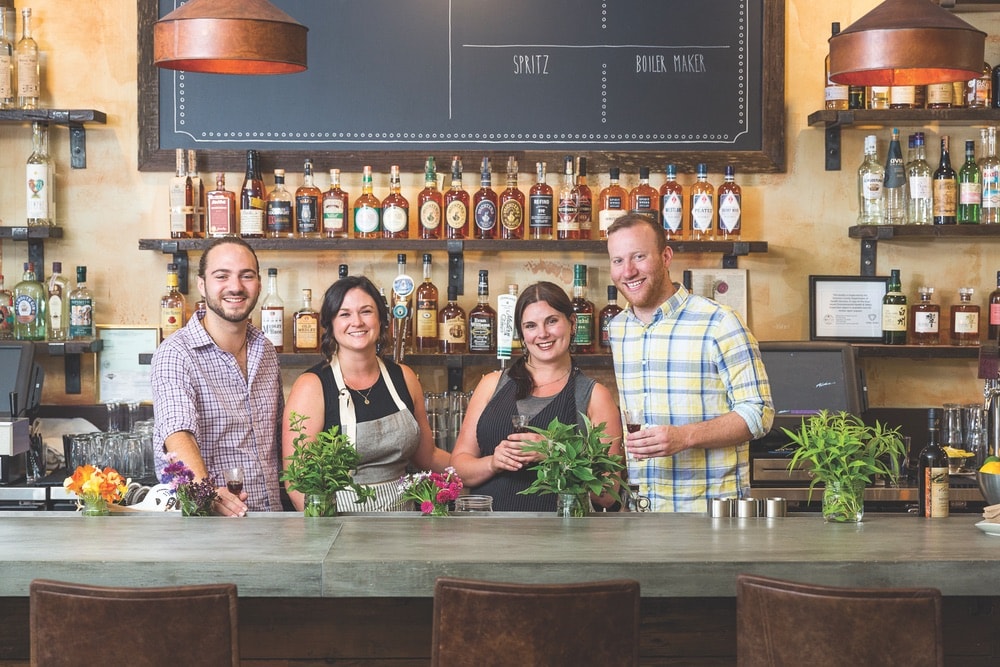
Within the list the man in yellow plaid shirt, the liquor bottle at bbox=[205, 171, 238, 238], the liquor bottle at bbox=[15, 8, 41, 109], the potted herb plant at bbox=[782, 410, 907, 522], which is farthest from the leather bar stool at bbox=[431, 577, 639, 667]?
the liquor bottle at bbox=[15, 8, 41, 109]

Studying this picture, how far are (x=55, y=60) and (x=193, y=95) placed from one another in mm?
511

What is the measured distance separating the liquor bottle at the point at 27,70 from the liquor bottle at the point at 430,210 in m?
1.37

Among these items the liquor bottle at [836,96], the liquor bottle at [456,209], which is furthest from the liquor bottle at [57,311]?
the liquor bottle at [836,96]

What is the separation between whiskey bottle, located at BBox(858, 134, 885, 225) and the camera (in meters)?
3.92

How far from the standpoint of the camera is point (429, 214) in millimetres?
3855

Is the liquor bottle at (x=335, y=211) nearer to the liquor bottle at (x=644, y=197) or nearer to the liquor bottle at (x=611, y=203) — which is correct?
the liquor bottle at (x=611, y=203)

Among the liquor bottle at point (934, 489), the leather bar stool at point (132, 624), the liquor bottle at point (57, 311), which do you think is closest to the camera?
the leather bar stool at point (132, 624)

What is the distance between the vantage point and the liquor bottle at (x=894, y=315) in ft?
12.7

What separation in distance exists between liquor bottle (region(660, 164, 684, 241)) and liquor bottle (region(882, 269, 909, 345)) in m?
0.75

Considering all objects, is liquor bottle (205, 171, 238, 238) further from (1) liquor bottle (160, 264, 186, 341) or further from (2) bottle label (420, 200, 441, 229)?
(2) bottle label (420, 200, 441, 229)

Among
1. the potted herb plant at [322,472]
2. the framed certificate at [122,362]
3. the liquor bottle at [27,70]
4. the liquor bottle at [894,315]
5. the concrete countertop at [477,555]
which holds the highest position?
the liquor bottle at [27,70]

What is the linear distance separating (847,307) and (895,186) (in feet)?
1.46

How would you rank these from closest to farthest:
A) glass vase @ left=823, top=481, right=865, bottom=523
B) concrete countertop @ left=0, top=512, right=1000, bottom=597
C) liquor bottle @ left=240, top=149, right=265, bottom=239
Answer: concrete countertop @ left=0, top=512, right=1000, bottom=597 → glass vase @ left=823, top=481, right=865, bottom=523 → liquor bottle @ left=240, top=149, right=265, bottom=239

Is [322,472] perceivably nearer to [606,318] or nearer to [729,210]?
[606,318]
